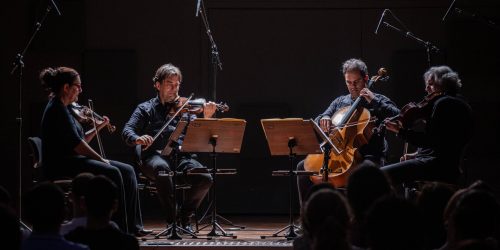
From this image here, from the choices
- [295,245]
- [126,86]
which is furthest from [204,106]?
[295,245]

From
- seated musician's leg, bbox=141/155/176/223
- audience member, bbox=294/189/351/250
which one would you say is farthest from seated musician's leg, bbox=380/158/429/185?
audience member, bbox=294/189/351/250

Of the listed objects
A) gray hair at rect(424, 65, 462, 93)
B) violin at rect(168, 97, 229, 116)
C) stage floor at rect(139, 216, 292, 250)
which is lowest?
stage floor at rect(139, 216, 292, 250)

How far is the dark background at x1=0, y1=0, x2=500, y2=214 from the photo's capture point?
8.10 metres

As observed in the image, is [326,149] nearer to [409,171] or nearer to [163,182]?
[409,171]

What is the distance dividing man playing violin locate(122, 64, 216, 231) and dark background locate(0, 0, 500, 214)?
136cm

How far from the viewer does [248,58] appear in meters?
8.20

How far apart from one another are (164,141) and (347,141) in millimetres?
1744

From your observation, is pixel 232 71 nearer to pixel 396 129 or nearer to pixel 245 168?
pixel 245 168

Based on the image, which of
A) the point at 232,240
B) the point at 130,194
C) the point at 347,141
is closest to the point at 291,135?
the point at 347,141

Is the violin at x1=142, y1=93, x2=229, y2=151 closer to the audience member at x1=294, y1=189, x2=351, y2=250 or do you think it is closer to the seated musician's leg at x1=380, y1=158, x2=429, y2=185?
the seated musician's leg at x1=380, y1=158, x2=429, y2=185

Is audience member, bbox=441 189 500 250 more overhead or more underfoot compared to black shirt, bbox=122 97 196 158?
more underfoot

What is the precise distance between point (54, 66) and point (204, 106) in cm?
251

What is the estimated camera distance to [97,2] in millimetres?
8188

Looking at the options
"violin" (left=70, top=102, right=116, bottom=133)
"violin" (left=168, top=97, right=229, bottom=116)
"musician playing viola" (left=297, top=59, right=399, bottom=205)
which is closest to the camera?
"violin" (left=70, top=102, right=116, bottom=133)
